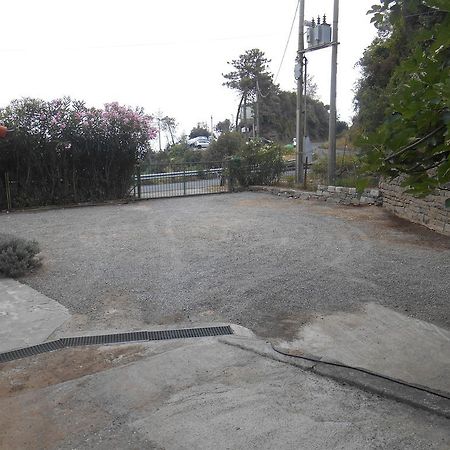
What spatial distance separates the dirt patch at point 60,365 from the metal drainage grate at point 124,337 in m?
0.13

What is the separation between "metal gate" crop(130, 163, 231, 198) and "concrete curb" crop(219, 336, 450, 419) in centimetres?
1251

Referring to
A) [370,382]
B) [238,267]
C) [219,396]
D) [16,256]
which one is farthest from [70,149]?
[370,382]

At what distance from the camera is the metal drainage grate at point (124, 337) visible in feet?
Result: 14.5

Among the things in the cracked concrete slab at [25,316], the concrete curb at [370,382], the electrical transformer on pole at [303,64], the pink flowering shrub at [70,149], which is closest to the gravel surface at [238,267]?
the cracked concrete slab at [25,316]

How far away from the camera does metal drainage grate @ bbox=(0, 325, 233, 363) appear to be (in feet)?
14.5

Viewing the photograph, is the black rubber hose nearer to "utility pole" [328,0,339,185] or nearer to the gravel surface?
the gravel surface

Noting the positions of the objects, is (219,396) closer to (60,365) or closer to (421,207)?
(60,365)

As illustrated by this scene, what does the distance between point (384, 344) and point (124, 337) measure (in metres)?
2.42

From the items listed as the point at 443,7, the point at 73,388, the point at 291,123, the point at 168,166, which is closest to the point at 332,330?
the point at 73,388

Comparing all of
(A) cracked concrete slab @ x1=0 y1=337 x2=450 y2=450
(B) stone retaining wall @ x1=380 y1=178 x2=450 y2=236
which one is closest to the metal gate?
(B) stone retaining wall @ x1=380 y1=178 x2=450 y2=236

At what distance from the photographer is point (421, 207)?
33.9ft

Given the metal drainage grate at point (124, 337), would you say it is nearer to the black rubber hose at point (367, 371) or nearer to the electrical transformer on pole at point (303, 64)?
the black rubber hose at point (367, 371)

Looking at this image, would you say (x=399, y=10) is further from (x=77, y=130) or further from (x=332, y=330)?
(x=77, y=130)

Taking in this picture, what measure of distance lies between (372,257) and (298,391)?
15.1 ft
